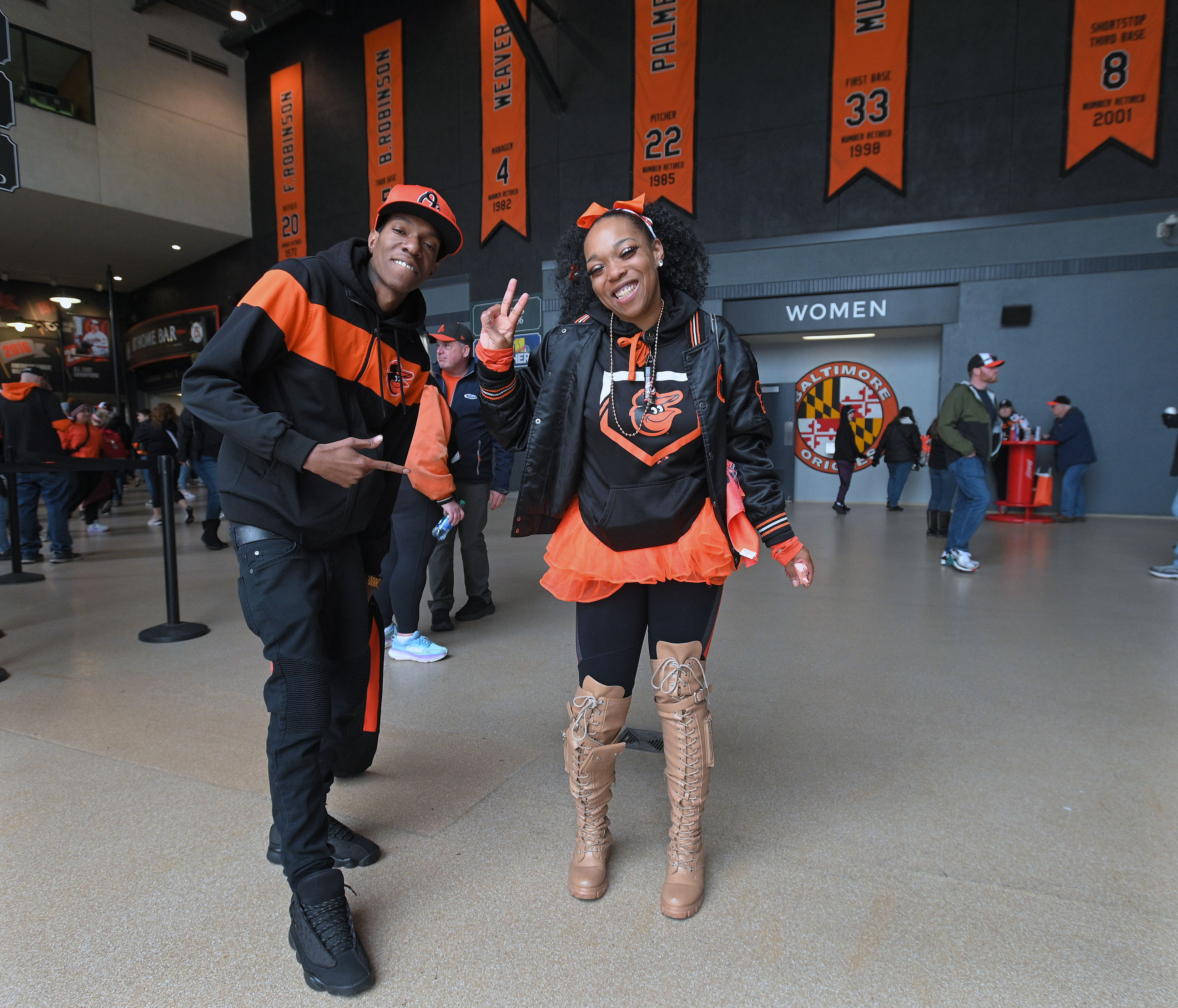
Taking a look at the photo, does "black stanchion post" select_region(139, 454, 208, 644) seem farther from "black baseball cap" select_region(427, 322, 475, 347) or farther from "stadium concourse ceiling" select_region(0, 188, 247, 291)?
"stadium concourse ceiling" select_region(0, 188, 247, 291)

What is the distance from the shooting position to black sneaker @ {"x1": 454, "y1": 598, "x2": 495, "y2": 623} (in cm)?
438

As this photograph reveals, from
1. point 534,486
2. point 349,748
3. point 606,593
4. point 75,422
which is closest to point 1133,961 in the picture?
point 606,593

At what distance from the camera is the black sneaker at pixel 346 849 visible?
1.83m

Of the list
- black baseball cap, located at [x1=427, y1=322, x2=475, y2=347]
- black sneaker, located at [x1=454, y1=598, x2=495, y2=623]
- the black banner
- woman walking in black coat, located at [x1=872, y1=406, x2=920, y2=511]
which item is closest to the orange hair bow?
black baseball cap, located at [x1=427, y1=322, x2=475, y2=347]

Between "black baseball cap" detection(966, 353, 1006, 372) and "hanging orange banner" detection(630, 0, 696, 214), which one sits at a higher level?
"hanging orange banner" detection(630, 0, 696, 214)

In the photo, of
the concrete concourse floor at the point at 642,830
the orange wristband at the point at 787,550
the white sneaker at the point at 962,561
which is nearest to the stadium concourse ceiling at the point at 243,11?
the concrete concourse floor at the point at 642,830

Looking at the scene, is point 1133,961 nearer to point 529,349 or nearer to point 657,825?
point 657,825

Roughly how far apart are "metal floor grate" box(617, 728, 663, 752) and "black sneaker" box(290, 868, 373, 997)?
122 cm

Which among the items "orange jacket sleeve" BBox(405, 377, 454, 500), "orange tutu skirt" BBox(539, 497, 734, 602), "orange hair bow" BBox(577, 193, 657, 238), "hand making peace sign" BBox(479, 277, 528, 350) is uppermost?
"orange hair bow" BBox(577, 193, 657, 238)

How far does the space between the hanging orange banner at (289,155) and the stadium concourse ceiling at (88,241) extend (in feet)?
5.24

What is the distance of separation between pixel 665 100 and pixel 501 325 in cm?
1084

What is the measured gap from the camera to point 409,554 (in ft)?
11.9

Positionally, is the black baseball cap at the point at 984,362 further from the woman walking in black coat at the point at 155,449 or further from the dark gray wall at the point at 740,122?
the woman walking in black coat at the point at 155,449

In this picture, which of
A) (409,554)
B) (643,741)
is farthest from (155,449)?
(643,741)
